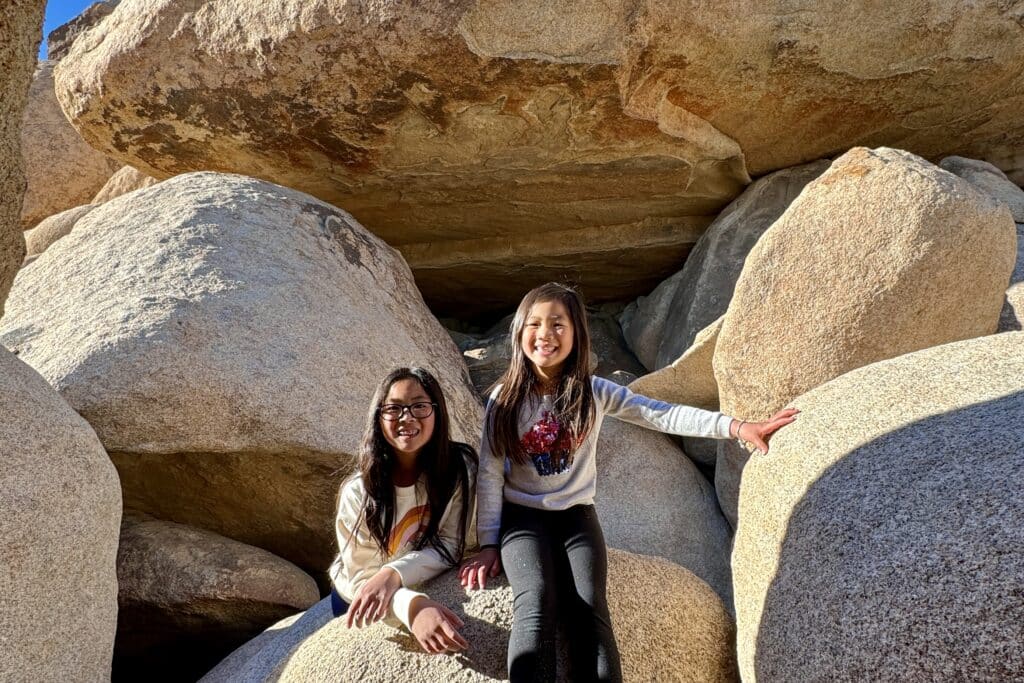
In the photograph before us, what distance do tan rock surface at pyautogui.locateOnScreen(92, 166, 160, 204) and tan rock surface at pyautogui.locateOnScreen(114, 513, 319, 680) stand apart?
2646 millimetres

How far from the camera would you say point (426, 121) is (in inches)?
128

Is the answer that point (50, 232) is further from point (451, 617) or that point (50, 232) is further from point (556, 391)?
point (451, 617)

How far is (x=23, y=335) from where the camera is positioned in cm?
239

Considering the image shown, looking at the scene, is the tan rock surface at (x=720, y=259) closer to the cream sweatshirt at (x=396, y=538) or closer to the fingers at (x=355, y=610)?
the cream sweatshirt at (x=396, y=538)

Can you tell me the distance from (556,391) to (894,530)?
685mm

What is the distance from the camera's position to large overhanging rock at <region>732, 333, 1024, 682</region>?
3.76 ft

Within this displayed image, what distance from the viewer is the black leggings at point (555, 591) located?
1406mm

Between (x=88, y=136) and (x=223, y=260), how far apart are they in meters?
1.60

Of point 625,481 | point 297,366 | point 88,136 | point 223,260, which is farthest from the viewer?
point 88,136

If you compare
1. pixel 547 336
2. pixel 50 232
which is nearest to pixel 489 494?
pixel 547 336

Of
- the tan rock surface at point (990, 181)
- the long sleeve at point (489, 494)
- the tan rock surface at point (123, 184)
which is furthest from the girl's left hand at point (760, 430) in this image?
the tan rock surface at point (123, 184)

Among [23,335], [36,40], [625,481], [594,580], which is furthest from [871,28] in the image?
[23,335]

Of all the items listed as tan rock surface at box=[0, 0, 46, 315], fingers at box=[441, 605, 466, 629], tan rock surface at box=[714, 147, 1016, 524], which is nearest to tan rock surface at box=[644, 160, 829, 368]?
tan rock surface at box=[714, 147, 1016, 524]

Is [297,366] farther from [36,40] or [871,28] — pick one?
[871,28]
